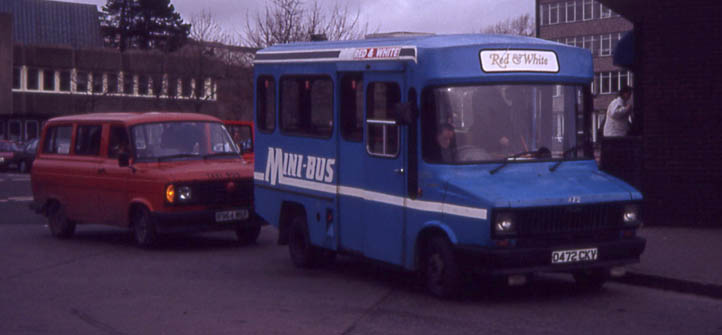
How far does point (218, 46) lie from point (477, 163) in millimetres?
50129

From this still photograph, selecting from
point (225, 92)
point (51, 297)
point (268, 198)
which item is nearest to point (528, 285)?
point (268, 198)

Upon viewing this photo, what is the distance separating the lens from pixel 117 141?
55.5 ft

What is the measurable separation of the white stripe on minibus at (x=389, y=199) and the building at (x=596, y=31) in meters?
81.9

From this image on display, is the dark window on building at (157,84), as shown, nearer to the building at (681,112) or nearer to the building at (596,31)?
the building at (596,31)

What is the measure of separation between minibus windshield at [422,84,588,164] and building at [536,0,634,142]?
83576 mm

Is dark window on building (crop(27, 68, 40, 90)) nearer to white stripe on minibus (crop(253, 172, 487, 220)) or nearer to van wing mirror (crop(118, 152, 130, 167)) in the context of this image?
van wing mirror (crop(118, 152, 130, 167))

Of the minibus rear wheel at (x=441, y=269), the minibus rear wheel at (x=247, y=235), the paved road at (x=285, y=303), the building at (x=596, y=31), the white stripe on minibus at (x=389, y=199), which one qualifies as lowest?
the paved road at (x=285, y=303)

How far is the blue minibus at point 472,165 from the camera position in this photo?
407 inches

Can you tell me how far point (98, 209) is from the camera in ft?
56.1

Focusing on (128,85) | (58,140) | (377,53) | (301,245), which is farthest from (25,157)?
(377,53)

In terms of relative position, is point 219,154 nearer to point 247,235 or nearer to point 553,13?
point 247,235

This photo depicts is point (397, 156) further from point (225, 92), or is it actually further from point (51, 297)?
point (225, 92)

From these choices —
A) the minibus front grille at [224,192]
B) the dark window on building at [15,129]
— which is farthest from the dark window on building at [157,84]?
the minibus front grille at [224,192]

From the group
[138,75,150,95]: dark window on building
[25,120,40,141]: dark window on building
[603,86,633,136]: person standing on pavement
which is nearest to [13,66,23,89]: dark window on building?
[25,120,40,141]: dark window on building
